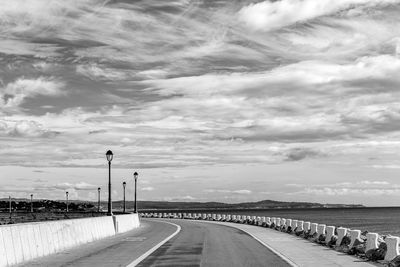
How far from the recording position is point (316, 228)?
31547mm

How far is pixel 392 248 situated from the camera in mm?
18438

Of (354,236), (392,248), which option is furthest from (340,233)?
(392,248)

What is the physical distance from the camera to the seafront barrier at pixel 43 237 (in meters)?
17.4

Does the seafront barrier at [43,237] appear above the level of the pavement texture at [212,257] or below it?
above

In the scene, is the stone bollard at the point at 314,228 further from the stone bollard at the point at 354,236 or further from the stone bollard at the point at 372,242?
the stone bollard at the point at 372,242

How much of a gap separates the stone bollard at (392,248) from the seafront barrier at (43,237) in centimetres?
1097

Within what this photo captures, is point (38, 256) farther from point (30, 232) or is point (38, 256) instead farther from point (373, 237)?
point (373, 237)

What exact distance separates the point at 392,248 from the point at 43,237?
11.6 meters

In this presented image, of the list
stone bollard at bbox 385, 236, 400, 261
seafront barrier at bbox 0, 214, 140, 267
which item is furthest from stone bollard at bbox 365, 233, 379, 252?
seafront barrier at bbox 0, 214, 140, 267

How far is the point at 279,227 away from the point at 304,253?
21.8 meters

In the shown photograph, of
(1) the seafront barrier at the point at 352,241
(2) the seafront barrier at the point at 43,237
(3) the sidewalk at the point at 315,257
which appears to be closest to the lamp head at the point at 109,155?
(2) the seafront barrier at the point at 43,237

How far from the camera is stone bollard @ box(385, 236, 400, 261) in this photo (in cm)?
1825

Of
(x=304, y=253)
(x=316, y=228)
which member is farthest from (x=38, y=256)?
(x=316, y=228)

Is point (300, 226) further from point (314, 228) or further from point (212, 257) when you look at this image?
point (212, 257)
